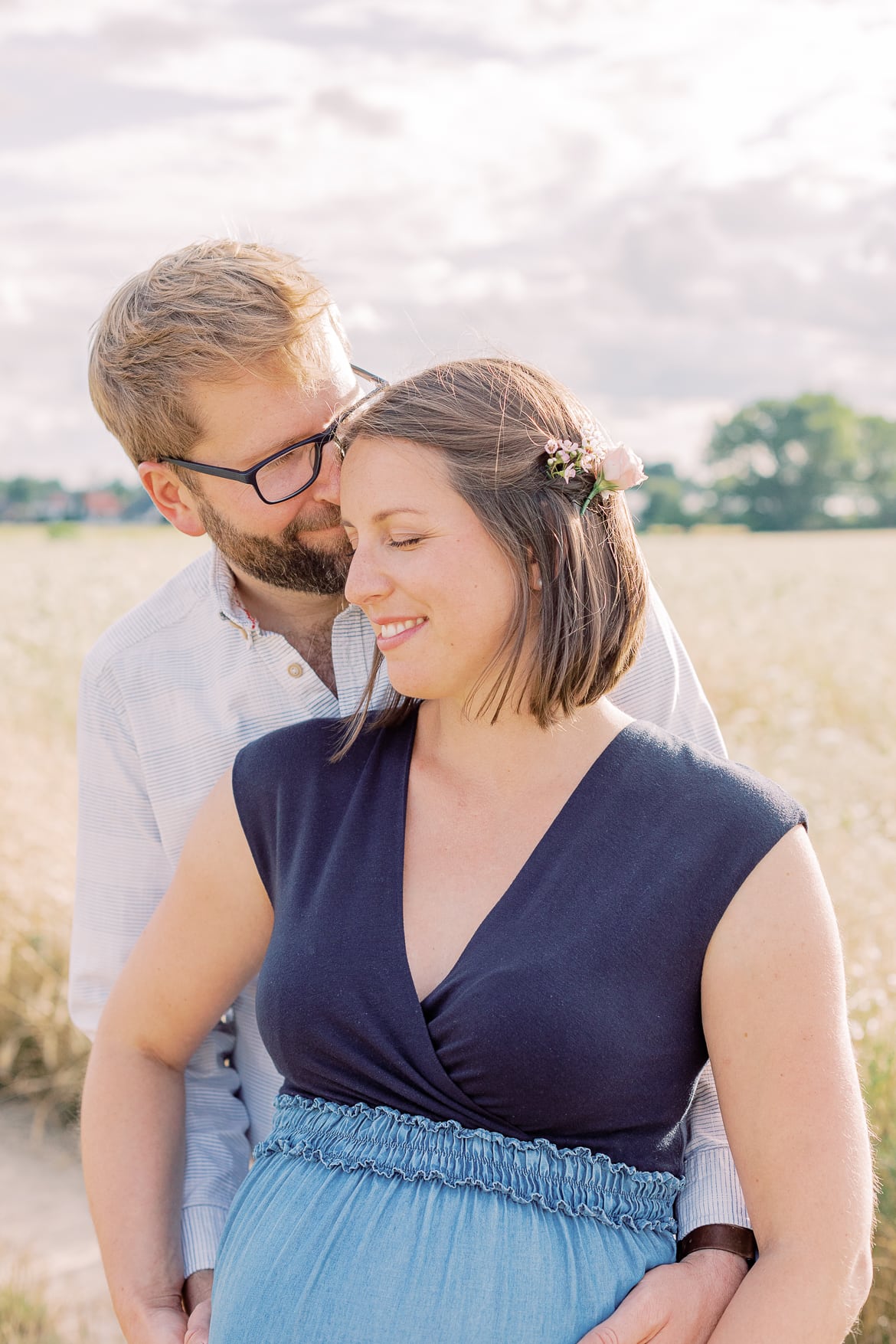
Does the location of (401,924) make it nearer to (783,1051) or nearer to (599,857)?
(599,857)

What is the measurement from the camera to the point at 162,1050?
2377 millimetres

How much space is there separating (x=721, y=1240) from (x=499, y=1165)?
1.27 feet

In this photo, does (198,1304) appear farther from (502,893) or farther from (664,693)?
(664,693)

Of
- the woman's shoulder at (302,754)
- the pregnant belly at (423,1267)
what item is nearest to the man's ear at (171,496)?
A: the woman's shoulder at (302,754)

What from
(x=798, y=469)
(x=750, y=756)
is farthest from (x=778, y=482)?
(x=750, y=756)

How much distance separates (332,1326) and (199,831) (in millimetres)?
862

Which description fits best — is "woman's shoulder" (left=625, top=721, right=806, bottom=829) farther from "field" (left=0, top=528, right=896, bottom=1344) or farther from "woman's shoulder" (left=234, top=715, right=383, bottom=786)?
"field" (left=0, top=528, right=896, bottom=1344)

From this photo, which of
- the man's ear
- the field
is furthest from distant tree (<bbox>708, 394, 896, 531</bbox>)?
the man's ear

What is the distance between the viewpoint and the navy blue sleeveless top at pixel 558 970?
5.95 feet

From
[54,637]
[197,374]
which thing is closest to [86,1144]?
[197,374]

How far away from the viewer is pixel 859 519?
6197 centimetres

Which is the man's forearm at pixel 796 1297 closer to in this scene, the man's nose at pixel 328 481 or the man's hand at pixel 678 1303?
the man's hand at pixel 678 1303

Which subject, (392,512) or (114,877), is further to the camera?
(114,877)

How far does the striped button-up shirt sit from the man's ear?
0.21 m
